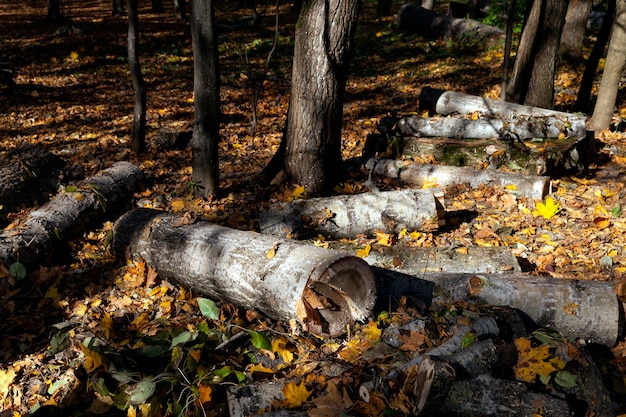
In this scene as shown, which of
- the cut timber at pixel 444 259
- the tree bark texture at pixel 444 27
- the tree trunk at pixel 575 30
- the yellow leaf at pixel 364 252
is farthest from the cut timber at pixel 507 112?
the tree bark texture at pixel 444 27

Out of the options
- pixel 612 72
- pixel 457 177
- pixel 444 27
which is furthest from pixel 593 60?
pixel 444 27

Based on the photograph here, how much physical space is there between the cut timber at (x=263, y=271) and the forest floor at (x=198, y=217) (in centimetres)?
17

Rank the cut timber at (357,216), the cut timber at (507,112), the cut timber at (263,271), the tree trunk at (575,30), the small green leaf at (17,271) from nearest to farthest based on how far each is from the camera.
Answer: the cut timber at (263,271), the small green leaf at (17,271), the cut timber at (357,216), the cut timber at (507,112), the tree trunk at (575,30)

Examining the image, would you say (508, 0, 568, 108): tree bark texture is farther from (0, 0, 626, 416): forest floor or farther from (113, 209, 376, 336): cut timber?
(113, 209, 376, 336): cut timber

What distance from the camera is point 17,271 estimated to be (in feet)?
15.9

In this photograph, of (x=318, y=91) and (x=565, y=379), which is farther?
(x=318, y=91)

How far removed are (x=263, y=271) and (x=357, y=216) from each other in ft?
5.63

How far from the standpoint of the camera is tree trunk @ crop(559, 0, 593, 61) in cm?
1075

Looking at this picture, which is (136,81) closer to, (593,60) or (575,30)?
(593,60)

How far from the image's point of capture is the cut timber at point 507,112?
22.8 feet

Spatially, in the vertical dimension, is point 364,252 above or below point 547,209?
below

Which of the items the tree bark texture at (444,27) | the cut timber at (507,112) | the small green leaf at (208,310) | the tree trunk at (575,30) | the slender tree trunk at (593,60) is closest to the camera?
the small green leaf at (208,310)

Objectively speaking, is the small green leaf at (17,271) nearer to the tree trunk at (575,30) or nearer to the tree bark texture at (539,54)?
the tree bark texture at (539,54)

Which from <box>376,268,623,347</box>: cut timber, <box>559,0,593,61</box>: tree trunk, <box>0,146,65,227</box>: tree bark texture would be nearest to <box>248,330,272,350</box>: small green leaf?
<box>376,268,623,347</box>: cut timber
